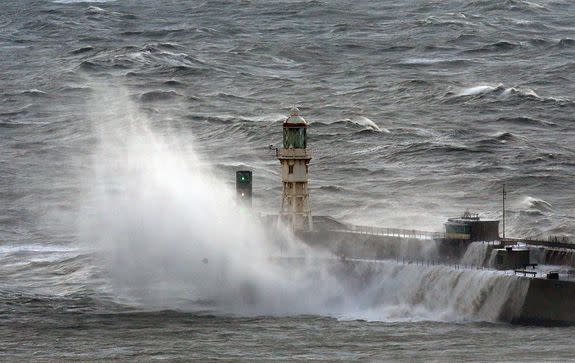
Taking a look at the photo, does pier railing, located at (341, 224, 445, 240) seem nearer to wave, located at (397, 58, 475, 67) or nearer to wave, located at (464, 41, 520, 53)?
wave, located at (397, 58, 475, 67)

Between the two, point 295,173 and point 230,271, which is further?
point 295,173

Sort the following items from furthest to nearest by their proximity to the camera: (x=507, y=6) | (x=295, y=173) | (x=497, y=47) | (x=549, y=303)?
(x=507, y=6), (x=497, y=47), (x=295, y=173), (x=549, y=303)

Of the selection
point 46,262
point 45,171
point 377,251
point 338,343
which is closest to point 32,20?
point 45,171

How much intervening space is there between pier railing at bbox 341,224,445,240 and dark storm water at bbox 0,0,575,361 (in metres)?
8.47

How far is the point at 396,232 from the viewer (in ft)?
291

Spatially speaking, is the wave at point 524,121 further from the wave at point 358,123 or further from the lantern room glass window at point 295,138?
the lantern room glass window at point 295,138

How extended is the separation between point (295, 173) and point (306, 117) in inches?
1793

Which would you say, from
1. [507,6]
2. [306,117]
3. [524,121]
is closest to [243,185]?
[524,121]

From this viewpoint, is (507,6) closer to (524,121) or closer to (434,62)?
(434,62)

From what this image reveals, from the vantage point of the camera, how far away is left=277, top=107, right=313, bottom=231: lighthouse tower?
295 feet

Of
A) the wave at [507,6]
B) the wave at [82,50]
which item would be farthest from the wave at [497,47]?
the wave at [82,50]

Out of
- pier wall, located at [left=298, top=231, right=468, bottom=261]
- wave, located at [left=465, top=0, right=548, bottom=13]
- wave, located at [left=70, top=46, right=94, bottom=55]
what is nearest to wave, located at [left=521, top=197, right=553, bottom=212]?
pier wall, located at [left=298, top=231, right=468, bottom=261]

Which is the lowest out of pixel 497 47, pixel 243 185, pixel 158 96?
pixel 243 185

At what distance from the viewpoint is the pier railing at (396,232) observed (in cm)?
8544
